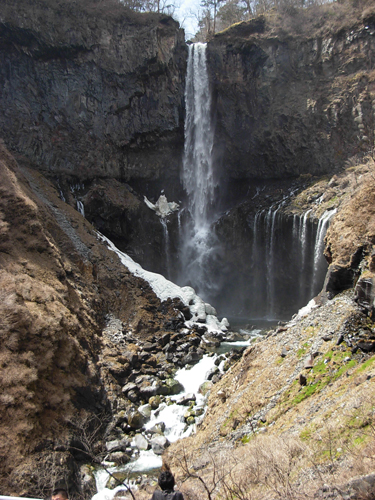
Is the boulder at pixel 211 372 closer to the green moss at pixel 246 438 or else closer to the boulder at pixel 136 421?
the boulder at pixel 136 421

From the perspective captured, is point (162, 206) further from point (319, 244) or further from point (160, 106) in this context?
point (319, 244)

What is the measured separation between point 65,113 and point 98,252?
52.0 ft

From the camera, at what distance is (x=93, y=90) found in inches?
1289

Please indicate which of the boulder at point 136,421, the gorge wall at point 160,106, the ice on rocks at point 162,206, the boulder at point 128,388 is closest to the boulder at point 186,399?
the boulder at point 136,421

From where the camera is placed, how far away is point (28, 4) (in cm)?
2969

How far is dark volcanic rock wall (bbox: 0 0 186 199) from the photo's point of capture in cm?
3005

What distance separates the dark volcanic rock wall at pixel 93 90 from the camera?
3005cm

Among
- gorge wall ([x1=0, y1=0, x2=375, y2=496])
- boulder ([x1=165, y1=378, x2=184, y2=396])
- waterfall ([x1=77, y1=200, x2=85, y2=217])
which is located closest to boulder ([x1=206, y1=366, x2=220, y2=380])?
boulder ([x1=165, y1=378, x2=184, y2=396])

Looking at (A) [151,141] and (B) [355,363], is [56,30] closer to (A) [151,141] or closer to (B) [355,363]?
(A) [151,141]

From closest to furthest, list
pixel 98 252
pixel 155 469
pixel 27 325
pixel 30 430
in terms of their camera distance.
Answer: pixel 30 430, pixel 155 469, pixel 27 325, pixel 98 252

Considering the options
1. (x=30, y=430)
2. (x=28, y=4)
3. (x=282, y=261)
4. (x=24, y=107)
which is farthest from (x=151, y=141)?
(x=30, y=430)

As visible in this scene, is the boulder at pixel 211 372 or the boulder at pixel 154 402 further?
the boulder at pixel 211 372

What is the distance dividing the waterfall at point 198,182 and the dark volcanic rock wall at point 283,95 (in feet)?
4.26

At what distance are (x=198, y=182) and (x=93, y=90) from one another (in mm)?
13912
